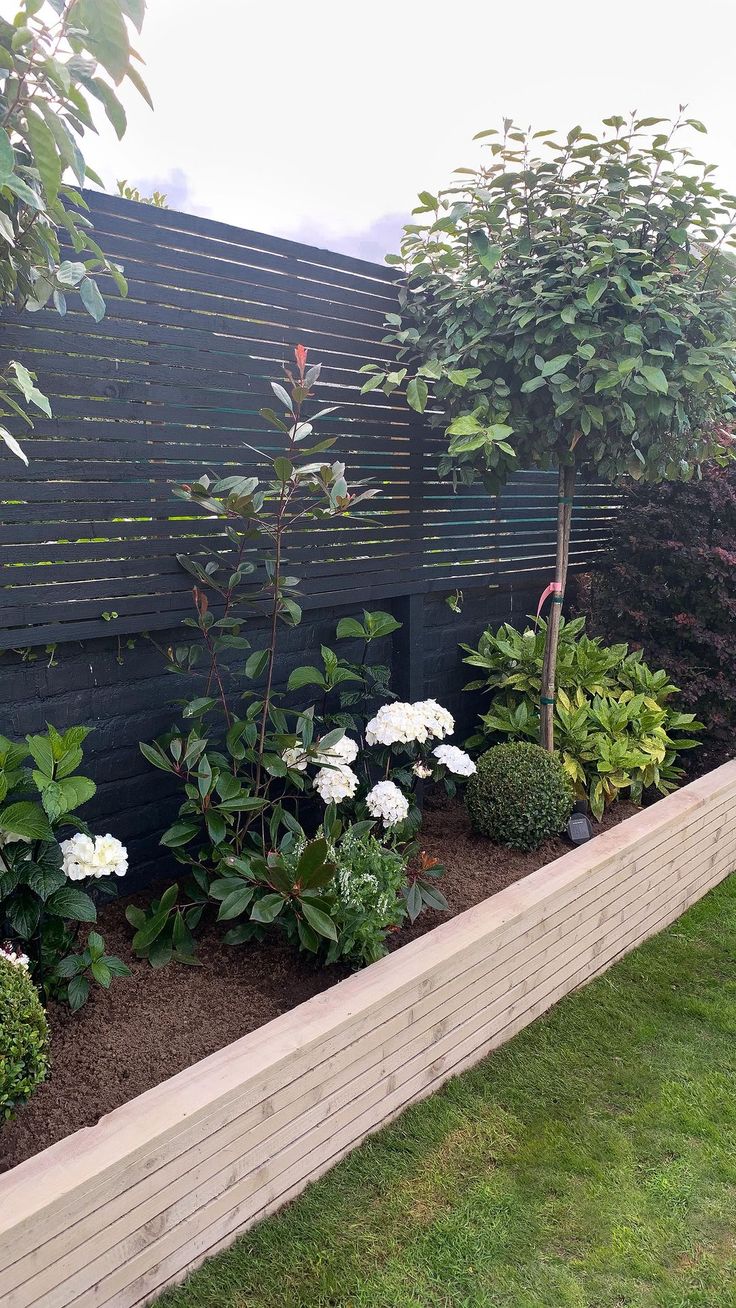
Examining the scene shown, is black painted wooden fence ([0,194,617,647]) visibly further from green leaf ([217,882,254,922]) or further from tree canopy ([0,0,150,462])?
green leaf ([217,882,254,922])

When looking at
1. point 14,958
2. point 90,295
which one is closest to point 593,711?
point 14,958

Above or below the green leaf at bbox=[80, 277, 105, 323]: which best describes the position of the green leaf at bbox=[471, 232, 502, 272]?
above

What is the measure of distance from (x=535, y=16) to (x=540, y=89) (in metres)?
0.31

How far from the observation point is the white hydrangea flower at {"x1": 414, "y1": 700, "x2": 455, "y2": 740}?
2682 mm

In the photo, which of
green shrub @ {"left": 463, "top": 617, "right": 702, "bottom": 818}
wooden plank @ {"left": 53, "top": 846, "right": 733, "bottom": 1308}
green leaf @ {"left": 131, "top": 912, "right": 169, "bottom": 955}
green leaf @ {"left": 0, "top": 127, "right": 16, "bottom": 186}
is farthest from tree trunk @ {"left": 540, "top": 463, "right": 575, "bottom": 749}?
green leaf @ {"left": 0, "top": 127, "right": 16, "bottom": 186}

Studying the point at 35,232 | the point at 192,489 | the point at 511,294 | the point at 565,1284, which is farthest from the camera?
the point at 511,294

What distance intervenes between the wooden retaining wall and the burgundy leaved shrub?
1.33 metres

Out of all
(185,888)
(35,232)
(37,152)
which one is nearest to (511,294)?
(35,232)

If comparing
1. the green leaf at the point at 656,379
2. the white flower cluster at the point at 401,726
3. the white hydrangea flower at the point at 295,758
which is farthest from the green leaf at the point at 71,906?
the green leaf at the point at 656,379

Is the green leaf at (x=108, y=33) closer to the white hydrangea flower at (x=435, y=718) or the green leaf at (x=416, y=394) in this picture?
the green leaf at (x=416, y=394)

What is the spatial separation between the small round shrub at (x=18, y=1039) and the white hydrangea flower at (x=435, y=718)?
1428 mm

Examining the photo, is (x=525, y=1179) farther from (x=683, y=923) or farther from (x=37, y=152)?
(x=37, y=152)

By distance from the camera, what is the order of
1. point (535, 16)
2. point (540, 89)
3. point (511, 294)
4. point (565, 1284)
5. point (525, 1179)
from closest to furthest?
point (565, 1284), point (525, 1179), point (511, 294), point (535, 16), point (540, 89)

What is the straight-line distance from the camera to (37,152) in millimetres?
1126
